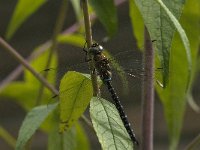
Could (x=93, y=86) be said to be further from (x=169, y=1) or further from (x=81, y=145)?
(x=81, y=145)

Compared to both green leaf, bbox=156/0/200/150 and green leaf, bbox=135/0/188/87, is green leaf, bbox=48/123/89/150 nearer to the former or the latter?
green leaf, bbox=156/0/200/150

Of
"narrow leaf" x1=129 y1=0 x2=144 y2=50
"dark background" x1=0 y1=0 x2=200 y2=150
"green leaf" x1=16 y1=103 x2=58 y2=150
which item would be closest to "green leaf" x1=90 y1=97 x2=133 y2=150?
"green leaf" x1=16 y1=103 x2=58 y2=150

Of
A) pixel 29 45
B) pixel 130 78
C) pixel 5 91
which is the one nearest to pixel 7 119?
pixel 29 45

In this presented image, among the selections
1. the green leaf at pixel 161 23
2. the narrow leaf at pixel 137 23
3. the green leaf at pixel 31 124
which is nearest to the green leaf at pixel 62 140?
the green leaf at pixel 31 124

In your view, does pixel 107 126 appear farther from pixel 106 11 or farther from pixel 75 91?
pixel 106 11

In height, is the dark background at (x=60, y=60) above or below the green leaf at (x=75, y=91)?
below

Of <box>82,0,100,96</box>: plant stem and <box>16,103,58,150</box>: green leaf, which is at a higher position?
<box>82,0,100,96</box>: plant stem

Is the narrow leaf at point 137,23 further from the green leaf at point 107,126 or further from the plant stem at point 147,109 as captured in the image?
the green leaf at point 107,126
